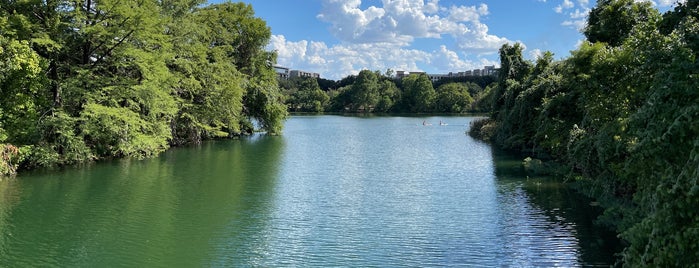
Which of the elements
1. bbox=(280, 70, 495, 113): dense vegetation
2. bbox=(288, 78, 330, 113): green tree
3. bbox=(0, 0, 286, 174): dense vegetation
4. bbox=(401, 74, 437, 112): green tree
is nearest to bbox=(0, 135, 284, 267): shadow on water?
bbox=(0, 0, 286, 174): dense vegetation

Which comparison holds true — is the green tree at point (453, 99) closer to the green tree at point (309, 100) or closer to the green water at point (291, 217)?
the green tree at point (309, 100)

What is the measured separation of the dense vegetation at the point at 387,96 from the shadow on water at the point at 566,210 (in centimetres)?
9464

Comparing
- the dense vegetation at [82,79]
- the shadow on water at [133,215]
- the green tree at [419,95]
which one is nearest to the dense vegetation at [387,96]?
the green tree at [419,95]

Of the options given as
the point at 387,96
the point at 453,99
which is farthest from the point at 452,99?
the point at 387,96

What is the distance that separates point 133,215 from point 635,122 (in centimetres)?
1343

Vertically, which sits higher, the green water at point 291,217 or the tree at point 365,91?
the tree at point 365,91

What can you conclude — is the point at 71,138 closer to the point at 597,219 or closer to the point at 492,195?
the point at 492,195

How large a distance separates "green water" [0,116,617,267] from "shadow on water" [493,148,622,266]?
0.17ft

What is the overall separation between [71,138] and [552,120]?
67.8 ft

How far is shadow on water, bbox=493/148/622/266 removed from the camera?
12120mm

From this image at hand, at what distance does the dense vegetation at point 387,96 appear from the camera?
11888 centimetres

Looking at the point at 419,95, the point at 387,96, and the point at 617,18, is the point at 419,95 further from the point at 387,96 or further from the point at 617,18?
the point at 617,18

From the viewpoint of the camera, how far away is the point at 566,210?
1620 cm

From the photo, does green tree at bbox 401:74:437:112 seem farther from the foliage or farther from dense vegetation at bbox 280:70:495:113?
the foliage
